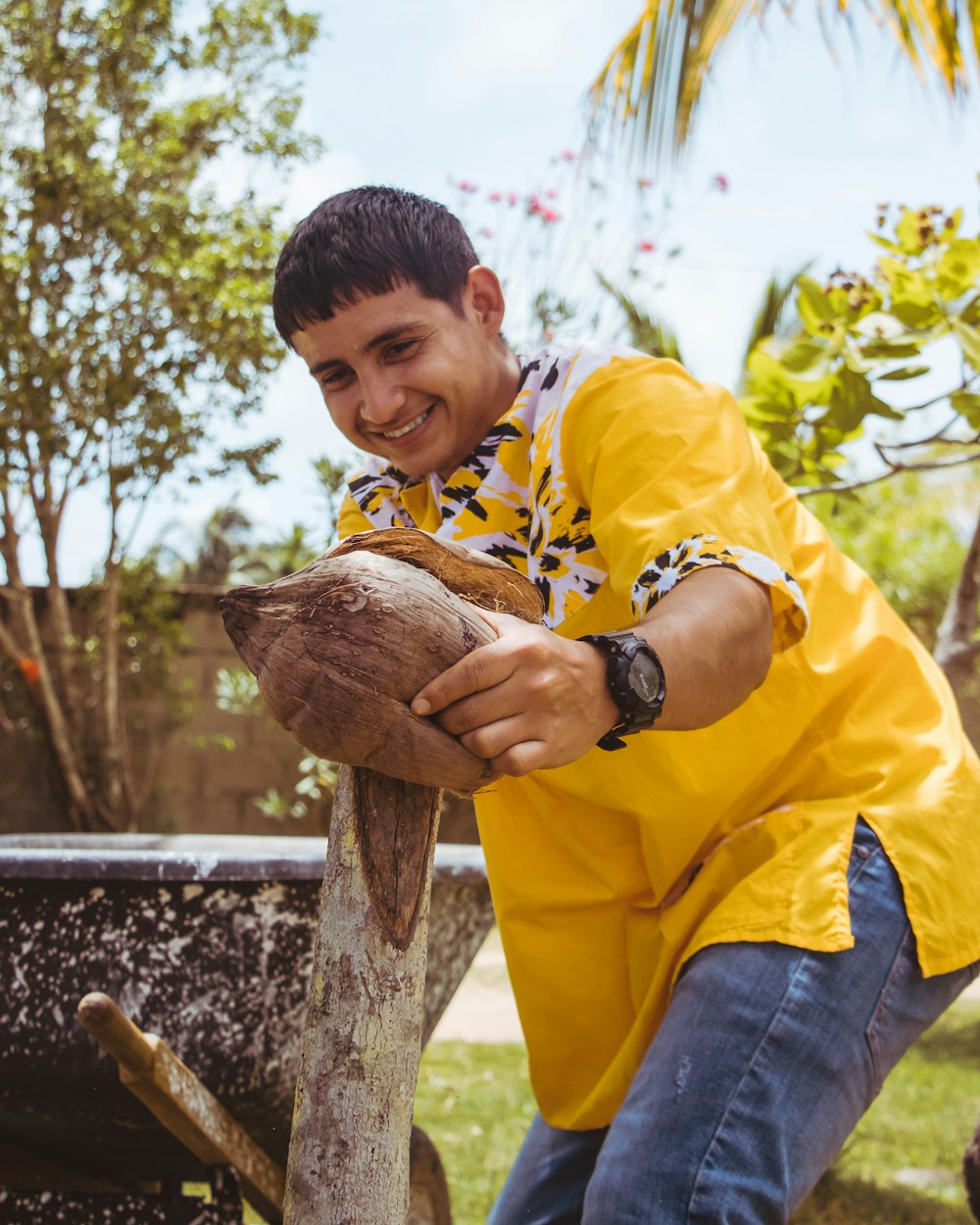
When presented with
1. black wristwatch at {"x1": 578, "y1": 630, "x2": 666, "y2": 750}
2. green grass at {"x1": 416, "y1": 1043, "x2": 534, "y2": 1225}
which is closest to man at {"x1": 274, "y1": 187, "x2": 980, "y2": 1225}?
black wristwatch at {"x1": 578, "y1": 630, "x2": 666, "y2": 750}

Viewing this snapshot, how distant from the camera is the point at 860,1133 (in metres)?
3.94

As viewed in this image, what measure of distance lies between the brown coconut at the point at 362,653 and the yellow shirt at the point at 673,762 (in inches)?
12.2

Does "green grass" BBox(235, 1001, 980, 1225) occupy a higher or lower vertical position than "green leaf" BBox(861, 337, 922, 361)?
lower

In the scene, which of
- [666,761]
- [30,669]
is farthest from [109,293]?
[666,761]

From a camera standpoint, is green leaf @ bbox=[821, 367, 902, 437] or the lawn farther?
the lawn

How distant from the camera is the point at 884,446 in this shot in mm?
3096

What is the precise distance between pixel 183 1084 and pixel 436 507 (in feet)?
3.11

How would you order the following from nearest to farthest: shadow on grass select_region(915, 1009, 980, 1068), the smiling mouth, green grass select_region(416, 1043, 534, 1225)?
the smiling mouth
green grass select_region(416, 1043, 534, 1225)
shadow on grass select_region(915, 1009, 980, 1068)

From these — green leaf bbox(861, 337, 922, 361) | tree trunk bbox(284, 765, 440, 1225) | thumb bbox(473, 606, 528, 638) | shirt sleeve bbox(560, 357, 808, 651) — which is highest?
green leaf bbox(861, 337, 922, 361)

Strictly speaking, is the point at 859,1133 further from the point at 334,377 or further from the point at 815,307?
the point at 334,377

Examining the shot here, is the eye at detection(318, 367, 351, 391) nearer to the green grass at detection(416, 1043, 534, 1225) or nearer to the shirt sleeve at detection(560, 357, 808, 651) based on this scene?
the shirt sleeve at detection(560, 357, 808, 651)

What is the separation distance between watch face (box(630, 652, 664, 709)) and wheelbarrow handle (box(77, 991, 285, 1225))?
3.00 feet

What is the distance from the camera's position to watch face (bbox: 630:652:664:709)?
1111mm

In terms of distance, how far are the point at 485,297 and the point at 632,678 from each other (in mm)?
797
